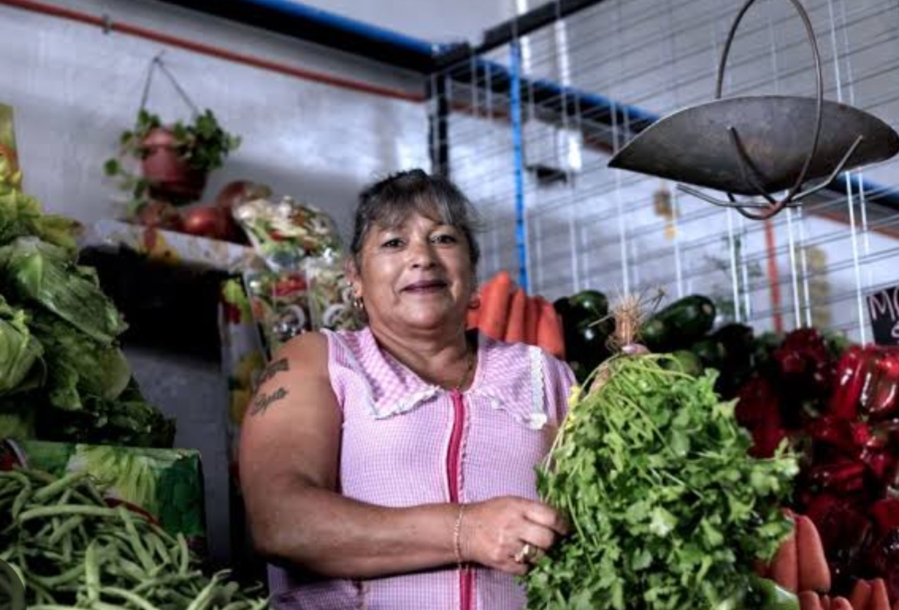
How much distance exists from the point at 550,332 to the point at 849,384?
85 cm

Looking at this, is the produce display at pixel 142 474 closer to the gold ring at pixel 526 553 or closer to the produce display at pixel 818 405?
the gold ring at pixel 526 553

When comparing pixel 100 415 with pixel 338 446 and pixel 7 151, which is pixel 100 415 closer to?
pixel 338 446

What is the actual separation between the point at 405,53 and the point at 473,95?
28cm

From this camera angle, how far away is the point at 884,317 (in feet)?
12.7

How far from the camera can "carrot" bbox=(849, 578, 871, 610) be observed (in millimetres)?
3208

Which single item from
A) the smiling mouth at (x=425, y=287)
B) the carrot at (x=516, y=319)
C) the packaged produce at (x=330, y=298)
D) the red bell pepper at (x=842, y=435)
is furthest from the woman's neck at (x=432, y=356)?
the red bell pepper at (x=842, y=435)

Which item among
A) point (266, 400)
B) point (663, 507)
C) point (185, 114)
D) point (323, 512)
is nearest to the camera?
point (663, 507)

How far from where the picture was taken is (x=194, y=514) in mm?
2219

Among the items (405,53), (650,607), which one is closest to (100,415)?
(650,607)

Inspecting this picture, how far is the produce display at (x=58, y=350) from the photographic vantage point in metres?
2.29

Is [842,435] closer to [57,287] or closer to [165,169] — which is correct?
[165,169]

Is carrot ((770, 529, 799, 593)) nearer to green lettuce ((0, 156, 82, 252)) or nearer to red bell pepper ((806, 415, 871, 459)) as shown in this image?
red bell pepper ((806, 415, 871, 459))

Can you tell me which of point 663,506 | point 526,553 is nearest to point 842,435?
point 526,553

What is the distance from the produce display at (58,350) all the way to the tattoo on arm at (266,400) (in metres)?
0.21
